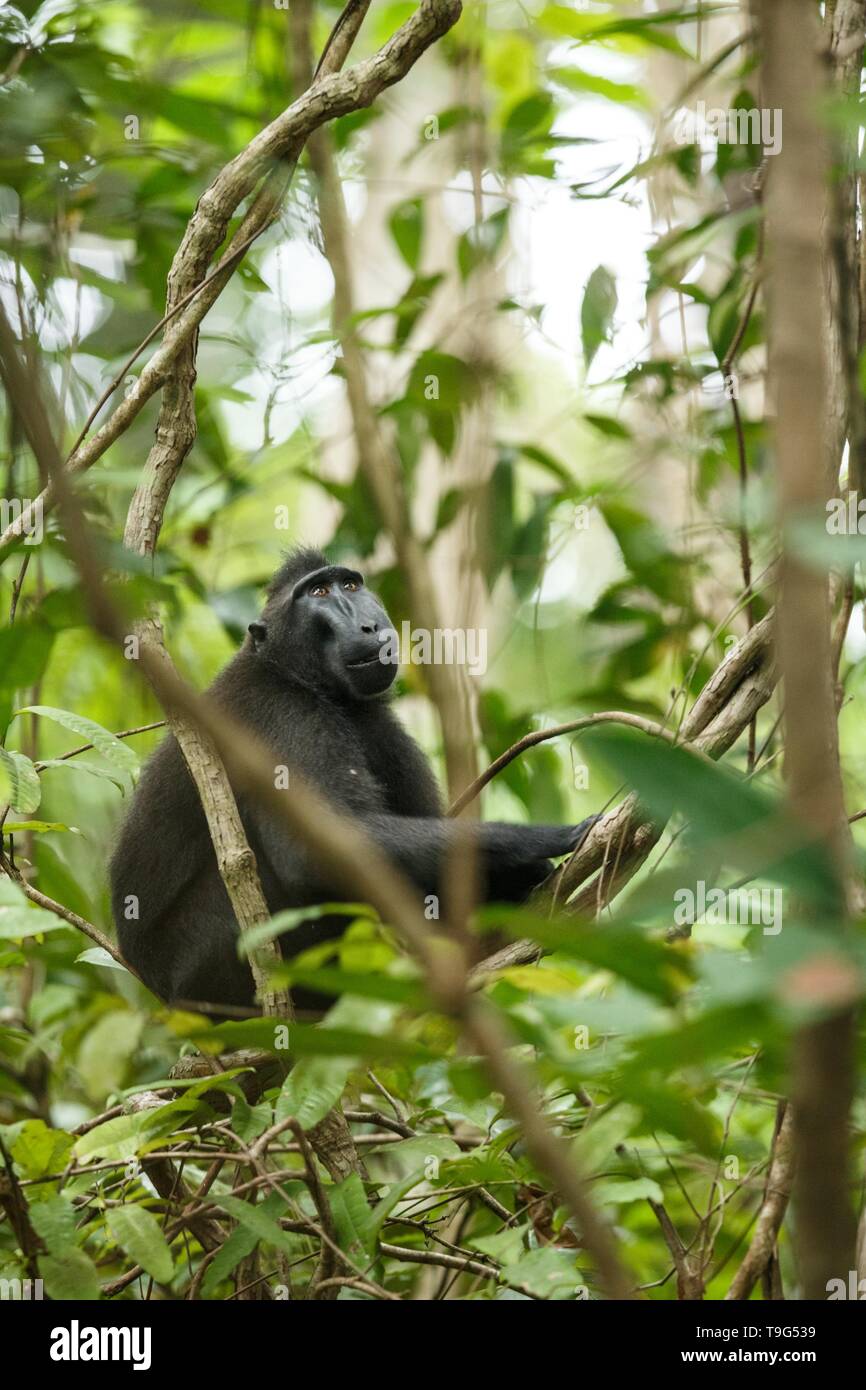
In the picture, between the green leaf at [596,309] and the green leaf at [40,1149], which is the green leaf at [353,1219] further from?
the green leaf at [596,309]

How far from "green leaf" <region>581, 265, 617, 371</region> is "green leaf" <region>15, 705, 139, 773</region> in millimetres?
2766

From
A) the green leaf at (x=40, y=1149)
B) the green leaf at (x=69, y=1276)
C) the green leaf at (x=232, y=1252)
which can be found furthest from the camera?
the green leaf at (x=40, y=1149)

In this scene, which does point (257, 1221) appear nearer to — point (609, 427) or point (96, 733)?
point (96, 733)

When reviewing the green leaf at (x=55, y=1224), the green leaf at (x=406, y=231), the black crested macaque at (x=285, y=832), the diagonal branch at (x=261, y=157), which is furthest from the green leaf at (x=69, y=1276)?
the green leaf at (x=406, y=231)

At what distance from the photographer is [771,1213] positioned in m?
3.22

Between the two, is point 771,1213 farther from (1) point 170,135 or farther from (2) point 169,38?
(1) point 170,135

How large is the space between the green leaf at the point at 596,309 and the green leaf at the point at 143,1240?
3870 millimetres

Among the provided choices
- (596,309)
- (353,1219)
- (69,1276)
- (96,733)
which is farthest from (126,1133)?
(596,309)

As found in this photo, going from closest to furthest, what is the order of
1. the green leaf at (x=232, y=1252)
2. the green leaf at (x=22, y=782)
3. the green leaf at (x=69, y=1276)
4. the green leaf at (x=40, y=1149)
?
the green leaf at (x=69, y=1276) < the green leaf at (x=232, y=1252) < the green leaf at (x=40, y=1149) < the green leaf at (x=22, y=782)

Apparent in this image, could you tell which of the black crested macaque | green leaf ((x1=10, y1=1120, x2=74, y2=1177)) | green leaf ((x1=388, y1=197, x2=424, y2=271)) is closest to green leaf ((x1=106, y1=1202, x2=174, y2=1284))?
green leaf ((x1=10, y1=1120, x2=74, y2=1177))

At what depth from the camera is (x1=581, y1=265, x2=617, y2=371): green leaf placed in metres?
5.47

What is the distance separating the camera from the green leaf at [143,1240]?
303 cm

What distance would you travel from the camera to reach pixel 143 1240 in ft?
10.1
